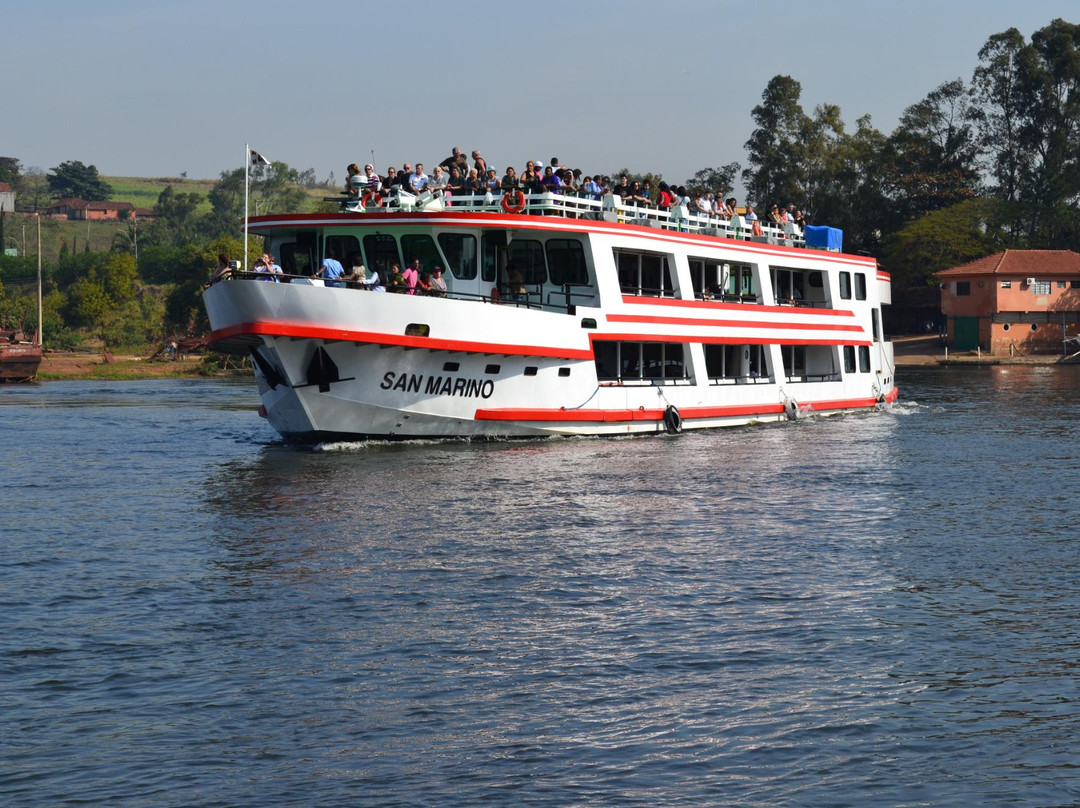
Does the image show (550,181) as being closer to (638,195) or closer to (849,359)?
(638,195)

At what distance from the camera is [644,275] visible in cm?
3525

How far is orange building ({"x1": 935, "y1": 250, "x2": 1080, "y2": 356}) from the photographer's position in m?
90.4

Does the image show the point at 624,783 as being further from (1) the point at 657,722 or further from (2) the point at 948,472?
(2) the point at 948,472

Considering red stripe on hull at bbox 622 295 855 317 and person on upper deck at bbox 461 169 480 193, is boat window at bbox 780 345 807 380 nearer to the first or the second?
red stripe on hull at bbox 622 295 855 317

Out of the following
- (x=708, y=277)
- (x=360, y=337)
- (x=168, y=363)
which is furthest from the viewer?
(x=168, y=363)

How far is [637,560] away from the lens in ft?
61.9

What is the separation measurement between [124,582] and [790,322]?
2607 cm

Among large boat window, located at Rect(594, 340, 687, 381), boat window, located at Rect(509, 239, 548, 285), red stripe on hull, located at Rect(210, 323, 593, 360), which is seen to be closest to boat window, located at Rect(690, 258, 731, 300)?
large boat window, located at Rect(594, 340, 687, 381)

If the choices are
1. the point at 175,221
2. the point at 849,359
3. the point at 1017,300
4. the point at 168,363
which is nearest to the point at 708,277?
the point at 849,359

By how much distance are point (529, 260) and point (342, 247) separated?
461 centimetres

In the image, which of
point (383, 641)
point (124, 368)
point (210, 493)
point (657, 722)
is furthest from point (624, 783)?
point (124, 368)

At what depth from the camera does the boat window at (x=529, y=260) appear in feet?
105

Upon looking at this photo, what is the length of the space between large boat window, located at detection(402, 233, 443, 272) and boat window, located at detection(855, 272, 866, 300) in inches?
713

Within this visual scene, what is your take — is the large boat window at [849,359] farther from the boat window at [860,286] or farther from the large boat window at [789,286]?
the large boat window at [789,286]
